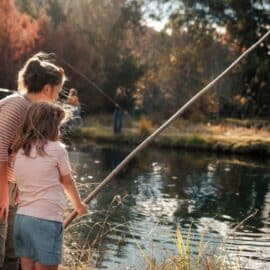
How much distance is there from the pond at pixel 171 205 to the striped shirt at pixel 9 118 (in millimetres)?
1503

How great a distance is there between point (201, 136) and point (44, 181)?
17.7 m

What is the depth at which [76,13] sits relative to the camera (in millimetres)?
31250

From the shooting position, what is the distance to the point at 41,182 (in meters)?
3.09

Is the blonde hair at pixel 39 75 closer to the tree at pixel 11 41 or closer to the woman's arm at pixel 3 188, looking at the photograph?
the woman's arm at pixel 3 188

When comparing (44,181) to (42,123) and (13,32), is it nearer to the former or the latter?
(42,123)

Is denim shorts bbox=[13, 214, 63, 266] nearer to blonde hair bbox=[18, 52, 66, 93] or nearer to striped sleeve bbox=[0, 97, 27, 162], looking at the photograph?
striped sleeve bbox=[0, 97, 27, 162]

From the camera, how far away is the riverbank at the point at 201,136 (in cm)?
1930

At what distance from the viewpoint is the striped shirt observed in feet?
10.8

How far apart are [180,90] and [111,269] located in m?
24.8

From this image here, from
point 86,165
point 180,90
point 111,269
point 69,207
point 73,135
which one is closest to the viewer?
point 111,269

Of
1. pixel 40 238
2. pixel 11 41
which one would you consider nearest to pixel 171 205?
pixel 40 238

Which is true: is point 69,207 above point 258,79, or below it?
below

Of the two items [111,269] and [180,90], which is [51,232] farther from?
[180,90]

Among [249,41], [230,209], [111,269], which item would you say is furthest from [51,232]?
[249,41]
